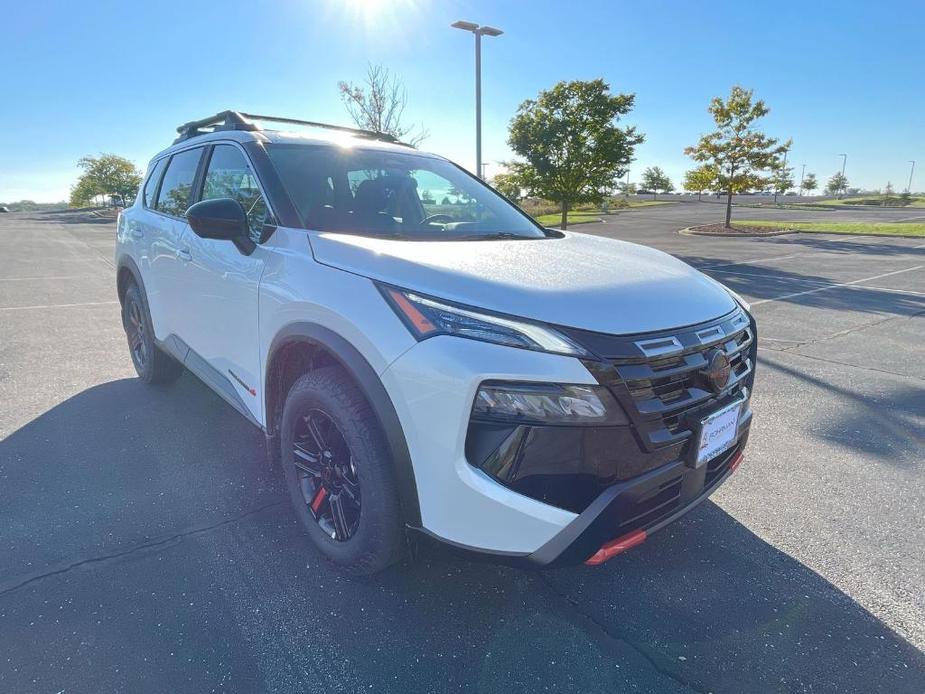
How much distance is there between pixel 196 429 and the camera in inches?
146

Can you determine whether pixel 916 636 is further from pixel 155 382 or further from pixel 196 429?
pixel 155 382

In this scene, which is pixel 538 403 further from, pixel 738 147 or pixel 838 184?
pixel 838 184

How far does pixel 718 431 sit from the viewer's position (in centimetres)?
200

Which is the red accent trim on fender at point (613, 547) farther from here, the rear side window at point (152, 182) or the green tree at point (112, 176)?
the green tree at point (112, 176)

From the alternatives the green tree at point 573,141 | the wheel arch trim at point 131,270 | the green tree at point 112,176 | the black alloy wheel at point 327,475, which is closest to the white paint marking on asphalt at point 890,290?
the green tree at point 573,141

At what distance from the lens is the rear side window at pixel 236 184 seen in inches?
104

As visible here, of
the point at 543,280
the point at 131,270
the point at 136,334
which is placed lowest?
the point at 136,334

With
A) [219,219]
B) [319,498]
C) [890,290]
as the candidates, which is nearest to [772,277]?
[890,290]

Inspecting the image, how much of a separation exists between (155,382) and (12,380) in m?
1.30

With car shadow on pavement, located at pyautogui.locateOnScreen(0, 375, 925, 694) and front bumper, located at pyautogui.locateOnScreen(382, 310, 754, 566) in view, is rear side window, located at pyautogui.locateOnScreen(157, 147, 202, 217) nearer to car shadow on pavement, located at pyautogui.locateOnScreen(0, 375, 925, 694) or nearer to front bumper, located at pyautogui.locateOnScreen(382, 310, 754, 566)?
car shadow on pavement, located at pyautogui.locateOnScreen(0, 375, 925, 694)

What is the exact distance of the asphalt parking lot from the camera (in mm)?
1855

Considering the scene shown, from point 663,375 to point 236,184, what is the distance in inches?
94.0

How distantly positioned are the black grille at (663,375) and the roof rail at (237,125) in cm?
241

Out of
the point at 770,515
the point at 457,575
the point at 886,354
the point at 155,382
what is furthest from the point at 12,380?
the point at 886,354
